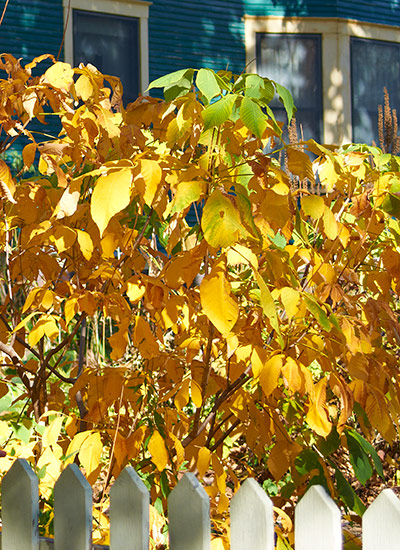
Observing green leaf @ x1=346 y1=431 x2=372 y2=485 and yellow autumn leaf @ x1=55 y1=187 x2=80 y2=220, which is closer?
yellow autumn leaf @ x1=55 y1=187 x2=80 y2=220

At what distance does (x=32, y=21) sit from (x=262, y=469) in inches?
289

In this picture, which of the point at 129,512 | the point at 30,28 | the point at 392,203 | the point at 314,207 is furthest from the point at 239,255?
the point at 30,28

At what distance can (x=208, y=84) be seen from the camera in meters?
1.74

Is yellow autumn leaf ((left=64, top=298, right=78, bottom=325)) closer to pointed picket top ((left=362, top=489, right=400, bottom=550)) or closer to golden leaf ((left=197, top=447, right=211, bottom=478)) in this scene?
golden leaf ((left=197, top=447, right=211, bottom=478))

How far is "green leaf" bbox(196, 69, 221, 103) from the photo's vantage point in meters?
1.73

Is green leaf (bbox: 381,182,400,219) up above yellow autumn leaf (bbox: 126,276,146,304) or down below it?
above

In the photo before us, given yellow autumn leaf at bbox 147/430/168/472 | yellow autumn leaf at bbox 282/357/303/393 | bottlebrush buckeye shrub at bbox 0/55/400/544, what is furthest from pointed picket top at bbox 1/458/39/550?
yellow autumn leaf at bbox 282/357/303/393

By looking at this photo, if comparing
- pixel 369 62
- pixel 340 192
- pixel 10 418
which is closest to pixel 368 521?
pixel 340 192

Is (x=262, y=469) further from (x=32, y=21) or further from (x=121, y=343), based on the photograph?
(x=32, y=21)

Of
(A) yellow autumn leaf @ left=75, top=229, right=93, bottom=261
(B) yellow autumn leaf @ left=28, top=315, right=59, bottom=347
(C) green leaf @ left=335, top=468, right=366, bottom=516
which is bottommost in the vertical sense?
(C) green leaf @ left=335, top=468, right=366, bottom=516

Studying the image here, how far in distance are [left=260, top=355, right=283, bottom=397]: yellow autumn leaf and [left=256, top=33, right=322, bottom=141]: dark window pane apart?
9817 mm

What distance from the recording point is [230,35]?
10906 mm

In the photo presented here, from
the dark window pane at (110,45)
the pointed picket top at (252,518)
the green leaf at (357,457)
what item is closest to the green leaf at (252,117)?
the pointed picket top at (252,518)

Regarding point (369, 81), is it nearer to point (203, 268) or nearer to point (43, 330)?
point (203, 268)
